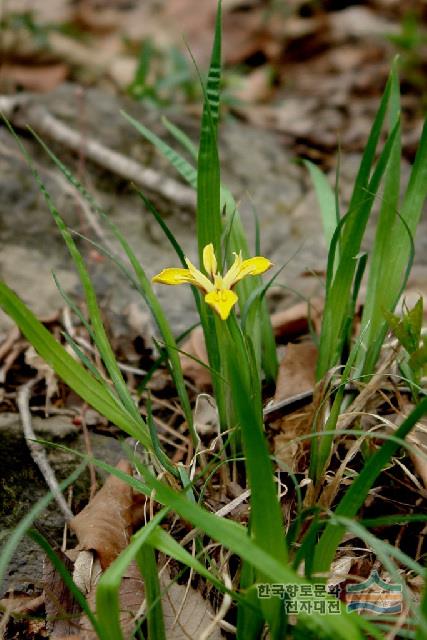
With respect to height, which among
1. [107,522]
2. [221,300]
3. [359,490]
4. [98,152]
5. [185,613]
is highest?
[98,152]

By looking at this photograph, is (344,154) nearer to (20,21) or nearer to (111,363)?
(20,21)

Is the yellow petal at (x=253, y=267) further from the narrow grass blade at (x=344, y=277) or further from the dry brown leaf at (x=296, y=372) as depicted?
the dry brown leaf at (x=296, y=372)

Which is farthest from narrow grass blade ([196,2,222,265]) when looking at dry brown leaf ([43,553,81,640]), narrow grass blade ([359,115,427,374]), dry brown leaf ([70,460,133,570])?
dry brown leaf ([43,553,81,640])

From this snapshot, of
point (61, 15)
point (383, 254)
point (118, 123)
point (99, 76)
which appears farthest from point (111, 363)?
point (61, 15)

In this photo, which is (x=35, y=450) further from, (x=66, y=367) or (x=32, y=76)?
(x=32, y=76)

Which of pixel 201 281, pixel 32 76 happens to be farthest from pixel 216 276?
pixel 32 76

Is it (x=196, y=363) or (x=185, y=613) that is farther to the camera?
(x=196, y=363)

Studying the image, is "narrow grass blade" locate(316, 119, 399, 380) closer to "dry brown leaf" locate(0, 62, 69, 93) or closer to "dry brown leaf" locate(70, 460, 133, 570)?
"dry brown leaf" locate(70, 460, 133, 570)

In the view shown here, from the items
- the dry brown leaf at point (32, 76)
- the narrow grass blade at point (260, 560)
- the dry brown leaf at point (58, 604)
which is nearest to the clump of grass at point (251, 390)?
the narrow grass blade at point (260, 560)
